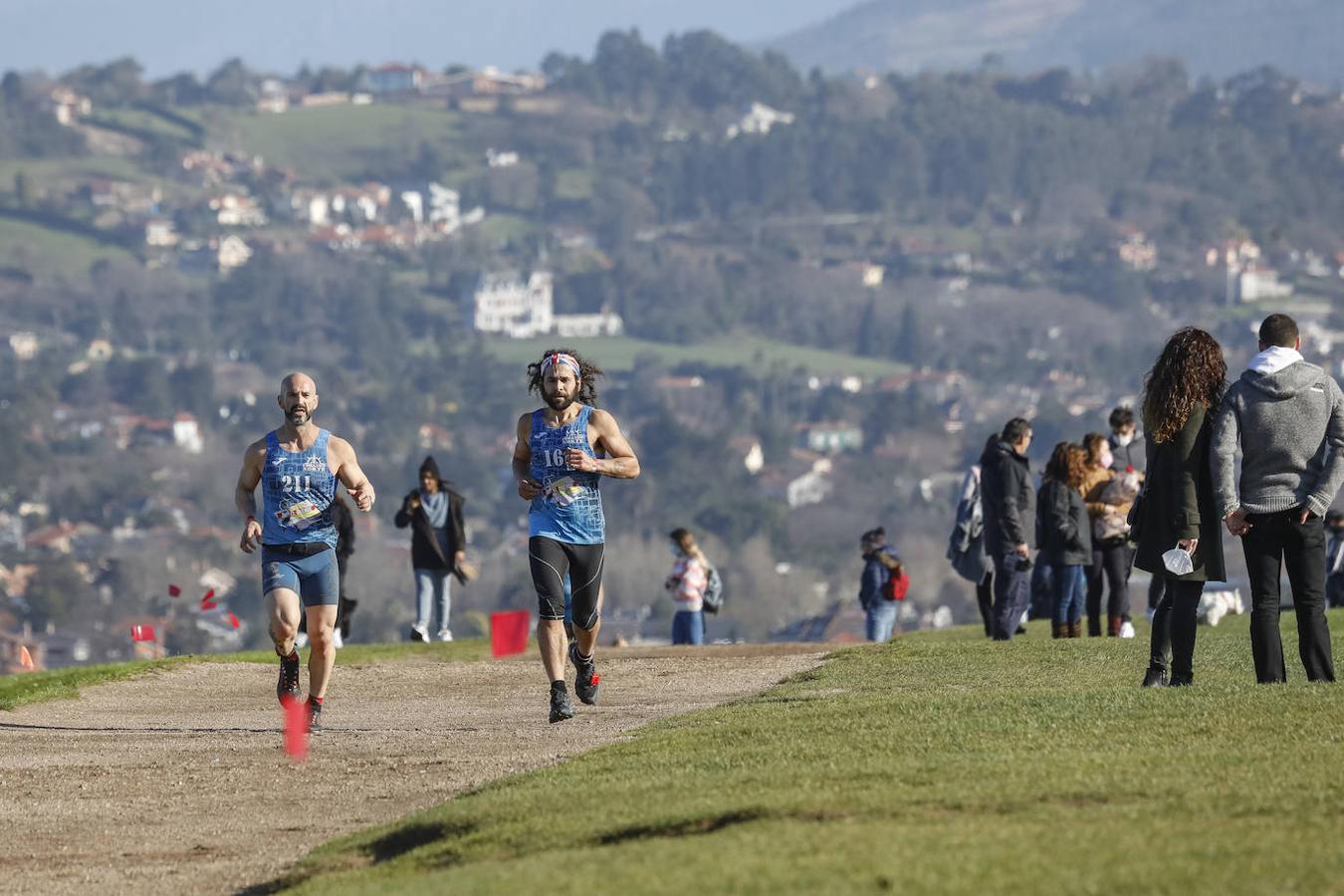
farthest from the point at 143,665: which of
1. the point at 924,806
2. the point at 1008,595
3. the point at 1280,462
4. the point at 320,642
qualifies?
the point at 924,806

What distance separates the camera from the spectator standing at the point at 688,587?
17.6 meters

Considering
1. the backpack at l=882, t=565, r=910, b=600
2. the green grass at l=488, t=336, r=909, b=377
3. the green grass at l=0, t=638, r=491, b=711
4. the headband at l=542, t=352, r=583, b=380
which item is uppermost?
the green grass at l=488, t=336, r=909, b=377

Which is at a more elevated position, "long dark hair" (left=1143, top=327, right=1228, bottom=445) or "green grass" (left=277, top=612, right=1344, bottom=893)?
"long dark hair" (left=1143, top=327, right=1228, bottom=445)

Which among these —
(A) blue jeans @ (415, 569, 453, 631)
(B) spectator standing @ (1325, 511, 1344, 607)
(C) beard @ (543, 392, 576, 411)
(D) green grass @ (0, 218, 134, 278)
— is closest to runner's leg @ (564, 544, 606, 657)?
(C) beard @ (543, 392, 576, 411)

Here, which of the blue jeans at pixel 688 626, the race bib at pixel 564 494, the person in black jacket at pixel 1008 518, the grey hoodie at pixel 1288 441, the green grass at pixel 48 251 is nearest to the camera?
the grey hoodie at pixel 1288 441

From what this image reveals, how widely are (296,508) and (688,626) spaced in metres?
8.92

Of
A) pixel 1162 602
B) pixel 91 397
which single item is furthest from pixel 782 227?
pixel 1162 602

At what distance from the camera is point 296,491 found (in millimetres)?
9180

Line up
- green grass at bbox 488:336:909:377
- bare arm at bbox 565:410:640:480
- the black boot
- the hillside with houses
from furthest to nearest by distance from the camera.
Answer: green grass at bbox 488:336:909:377
the hillside with houses
the black boot
bare arm at bbox 565:410:640:480

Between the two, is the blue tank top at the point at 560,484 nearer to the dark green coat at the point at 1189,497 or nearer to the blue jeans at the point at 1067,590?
the dark green coat at the point at 1189,497

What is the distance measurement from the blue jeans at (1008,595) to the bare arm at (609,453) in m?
4.69

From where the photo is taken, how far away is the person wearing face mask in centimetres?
1393

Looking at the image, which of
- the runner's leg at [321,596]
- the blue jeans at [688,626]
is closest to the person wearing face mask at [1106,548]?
the blue jeans at [688,626]

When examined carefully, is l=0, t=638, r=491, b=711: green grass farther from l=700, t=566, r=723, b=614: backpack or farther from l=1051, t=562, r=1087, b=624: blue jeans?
l=1051, t=562, r=1087, b=624: blue jeans
